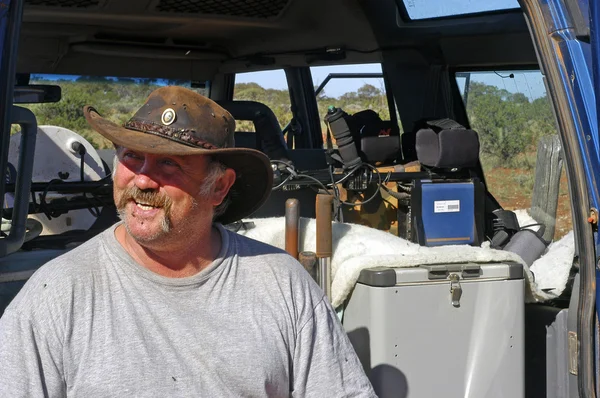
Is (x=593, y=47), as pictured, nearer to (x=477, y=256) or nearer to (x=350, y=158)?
(x=477, y=256)

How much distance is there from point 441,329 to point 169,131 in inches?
48.6

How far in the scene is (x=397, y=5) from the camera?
4336 millimetres

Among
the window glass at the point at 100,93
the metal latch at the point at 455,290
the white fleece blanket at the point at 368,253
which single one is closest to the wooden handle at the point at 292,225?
the white fleece blanket at the point at 368,253

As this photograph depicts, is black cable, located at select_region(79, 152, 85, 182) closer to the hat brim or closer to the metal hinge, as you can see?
the hat brim

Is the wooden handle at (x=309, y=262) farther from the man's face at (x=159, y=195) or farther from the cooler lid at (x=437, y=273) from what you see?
the man's face at (x=159, y=195)

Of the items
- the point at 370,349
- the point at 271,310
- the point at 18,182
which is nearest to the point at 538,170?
the point at 370,349

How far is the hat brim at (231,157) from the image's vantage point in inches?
80.6

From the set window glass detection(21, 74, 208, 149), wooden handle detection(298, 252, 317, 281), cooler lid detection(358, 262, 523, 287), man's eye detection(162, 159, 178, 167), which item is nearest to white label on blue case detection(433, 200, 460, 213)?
cooler lid detection(358, 262, 523, 287)

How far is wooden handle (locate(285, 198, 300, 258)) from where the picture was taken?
2961 millimetres

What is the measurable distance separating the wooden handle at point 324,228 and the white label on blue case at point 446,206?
0.77 metres

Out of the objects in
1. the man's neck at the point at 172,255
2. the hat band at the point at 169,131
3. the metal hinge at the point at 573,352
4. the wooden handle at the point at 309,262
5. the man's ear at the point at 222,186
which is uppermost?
the hat band at the point at 169,131

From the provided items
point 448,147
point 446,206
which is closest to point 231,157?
point 446,206

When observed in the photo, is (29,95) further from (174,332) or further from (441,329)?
(441,329)

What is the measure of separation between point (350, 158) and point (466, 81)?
0.93 meters
